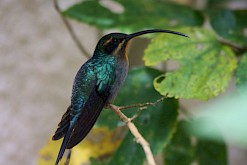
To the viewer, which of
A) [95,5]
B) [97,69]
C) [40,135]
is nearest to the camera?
[97,69]

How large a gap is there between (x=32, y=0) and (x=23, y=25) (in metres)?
0.09

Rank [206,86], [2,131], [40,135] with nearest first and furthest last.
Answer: [206,86] < [2,131] < [40,135]

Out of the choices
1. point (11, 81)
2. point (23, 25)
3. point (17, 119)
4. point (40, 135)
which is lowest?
point (40, 135)

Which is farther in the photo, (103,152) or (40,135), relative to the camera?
(40,135)

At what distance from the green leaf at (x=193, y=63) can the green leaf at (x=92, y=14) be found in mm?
186

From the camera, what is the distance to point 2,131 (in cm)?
154

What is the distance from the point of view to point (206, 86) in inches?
37.0

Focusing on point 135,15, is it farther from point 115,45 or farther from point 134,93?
point 115,45

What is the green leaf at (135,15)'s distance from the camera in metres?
1.18

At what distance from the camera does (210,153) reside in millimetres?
1228

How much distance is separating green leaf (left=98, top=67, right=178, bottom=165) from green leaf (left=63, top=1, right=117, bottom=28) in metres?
0.18

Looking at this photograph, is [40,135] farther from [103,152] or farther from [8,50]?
[103,152]

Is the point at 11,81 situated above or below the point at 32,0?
below

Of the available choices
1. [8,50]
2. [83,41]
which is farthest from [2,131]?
[83,41]
